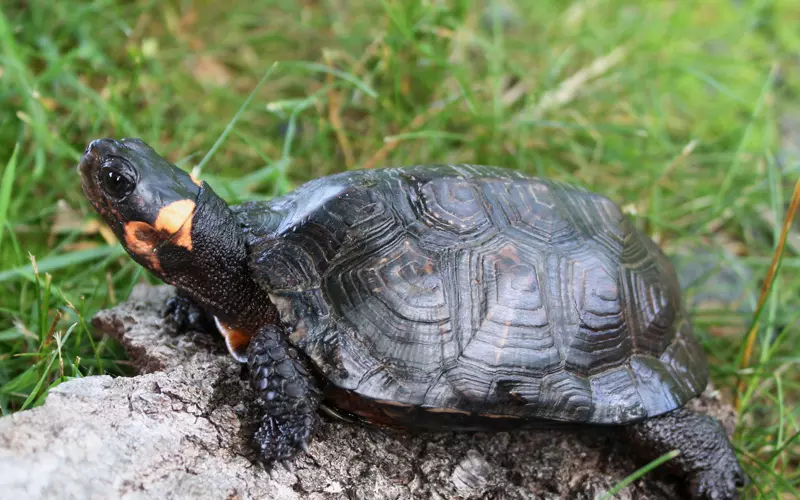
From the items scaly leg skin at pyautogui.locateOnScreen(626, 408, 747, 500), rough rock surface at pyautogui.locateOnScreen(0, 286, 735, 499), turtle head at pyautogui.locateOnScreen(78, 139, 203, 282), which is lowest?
scaly leg skin at pyautogui.locateOnScreen(626, 408, 747, 500)

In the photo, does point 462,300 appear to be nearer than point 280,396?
No

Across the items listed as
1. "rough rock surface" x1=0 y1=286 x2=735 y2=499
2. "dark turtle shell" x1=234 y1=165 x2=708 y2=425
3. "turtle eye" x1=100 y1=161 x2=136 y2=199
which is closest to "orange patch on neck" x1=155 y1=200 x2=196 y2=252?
"turtle eye" x1=100 y1=161 x2=136 y2=199

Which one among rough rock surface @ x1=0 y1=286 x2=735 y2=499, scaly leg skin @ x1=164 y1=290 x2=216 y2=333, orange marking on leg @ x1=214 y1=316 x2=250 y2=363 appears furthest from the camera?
scaly leg skin @ x1=164 y1=290 x2=216 y2=333

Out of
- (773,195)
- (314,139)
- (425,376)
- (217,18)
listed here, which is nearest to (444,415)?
(425,376)

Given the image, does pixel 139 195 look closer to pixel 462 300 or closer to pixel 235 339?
pixel 235 339

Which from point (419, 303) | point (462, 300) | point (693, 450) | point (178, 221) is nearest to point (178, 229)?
point (178, 221)

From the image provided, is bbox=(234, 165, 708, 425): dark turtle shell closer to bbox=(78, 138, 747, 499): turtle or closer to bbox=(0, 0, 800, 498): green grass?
bbox=(78, 138, 747, 499): turtle

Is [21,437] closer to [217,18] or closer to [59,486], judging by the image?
[59,486]
